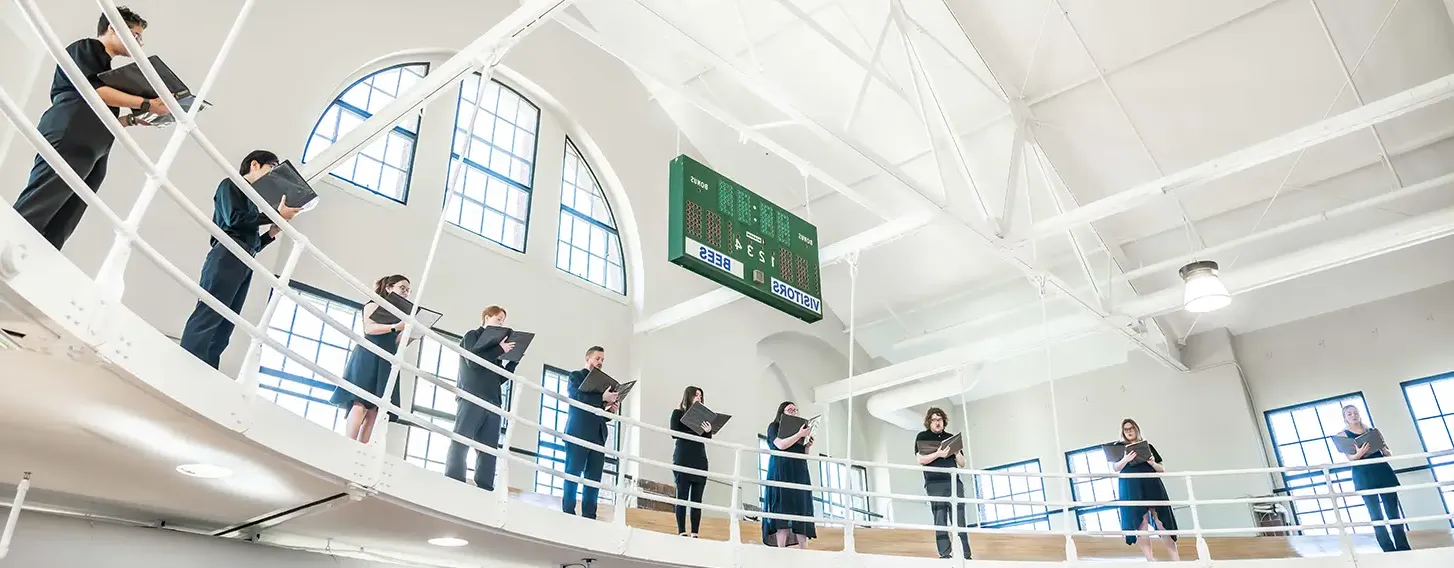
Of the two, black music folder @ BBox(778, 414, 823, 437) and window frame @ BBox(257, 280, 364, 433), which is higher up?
window frame @ BBox(257, 280, 364, 433)

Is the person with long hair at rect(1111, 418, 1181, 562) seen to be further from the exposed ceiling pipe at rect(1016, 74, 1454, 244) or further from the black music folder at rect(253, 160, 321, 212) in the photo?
the black music folder at rect(253, 160, 321, 212)

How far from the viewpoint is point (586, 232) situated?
1246 centimetres

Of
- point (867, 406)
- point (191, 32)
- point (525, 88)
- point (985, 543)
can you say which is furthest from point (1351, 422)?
point (191, 32)

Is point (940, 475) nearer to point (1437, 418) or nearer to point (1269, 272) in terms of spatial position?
point (1269, 272)

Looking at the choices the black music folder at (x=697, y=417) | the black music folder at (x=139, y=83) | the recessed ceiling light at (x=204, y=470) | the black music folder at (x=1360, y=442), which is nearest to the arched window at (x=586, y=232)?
the black music folder at (x=697, y=417)

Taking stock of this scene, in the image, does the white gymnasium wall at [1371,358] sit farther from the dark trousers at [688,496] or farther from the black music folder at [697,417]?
the black music folder at [697,417]

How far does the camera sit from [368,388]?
219 inches

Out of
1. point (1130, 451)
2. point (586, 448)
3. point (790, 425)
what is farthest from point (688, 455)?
point (1130, 451)

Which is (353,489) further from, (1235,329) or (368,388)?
(1235,329)

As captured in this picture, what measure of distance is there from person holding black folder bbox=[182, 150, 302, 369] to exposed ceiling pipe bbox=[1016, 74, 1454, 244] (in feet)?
25.6

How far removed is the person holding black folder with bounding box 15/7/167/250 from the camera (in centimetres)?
363

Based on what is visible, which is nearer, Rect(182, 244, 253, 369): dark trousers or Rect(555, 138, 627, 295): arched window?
Rect(182, 244, 253, 369): dark trousers

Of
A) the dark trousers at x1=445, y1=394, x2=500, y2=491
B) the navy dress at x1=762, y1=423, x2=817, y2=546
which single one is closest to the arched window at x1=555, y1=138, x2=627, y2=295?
the navy dress at x1=762, y1=423, x2=817, y2=546

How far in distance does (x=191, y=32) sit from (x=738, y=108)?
673 centimetres
